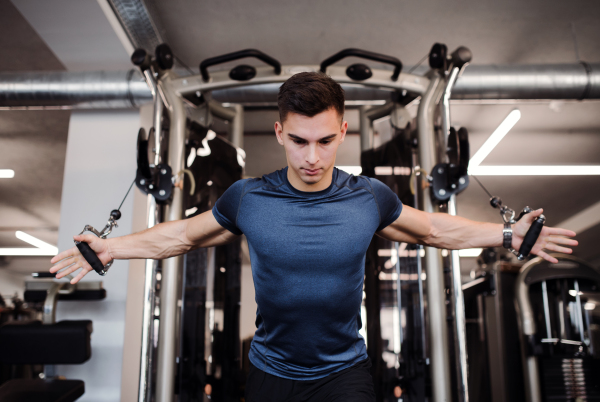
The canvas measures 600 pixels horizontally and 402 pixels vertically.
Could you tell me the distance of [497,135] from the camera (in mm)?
4738

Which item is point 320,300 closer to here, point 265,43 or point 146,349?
point 146,349

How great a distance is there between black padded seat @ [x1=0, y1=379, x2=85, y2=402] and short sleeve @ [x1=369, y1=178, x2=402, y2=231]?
6.59ft

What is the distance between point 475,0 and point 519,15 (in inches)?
17.1

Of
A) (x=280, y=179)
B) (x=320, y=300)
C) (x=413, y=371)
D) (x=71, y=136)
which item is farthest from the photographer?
(x=71, y=136)

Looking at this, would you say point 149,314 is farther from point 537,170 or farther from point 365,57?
point 537,170

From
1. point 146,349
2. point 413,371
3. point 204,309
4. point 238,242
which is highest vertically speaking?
point 238,242

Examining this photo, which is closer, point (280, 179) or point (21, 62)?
point (280, 179)

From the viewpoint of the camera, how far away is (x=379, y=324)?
8.12 ft

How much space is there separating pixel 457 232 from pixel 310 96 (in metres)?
0.78

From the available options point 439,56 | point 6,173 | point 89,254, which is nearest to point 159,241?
point 89,254

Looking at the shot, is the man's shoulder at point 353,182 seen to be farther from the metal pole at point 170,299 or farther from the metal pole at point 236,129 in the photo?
the metal pole at point 236,129

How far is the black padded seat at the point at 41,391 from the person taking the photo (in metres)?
2.41

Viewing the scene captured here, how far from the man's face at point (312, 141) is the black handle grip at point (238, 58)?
921 millimetres

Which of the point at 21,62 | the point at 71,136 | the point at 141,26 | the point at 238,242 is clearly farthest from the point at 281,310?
the point at 21,62
